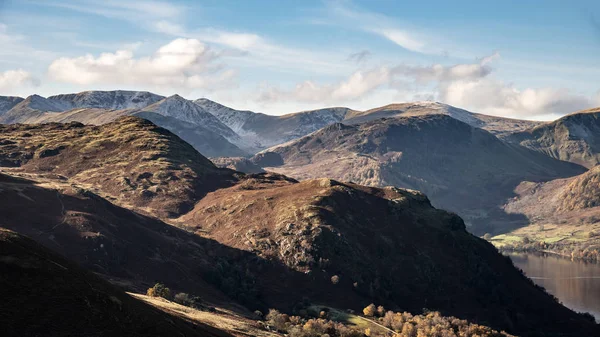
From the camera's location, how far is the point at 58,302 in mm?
47969

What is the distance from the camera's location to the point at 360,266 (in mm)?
Answer: 172125

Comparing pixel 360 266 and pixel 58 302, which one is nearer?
pixel 58 302

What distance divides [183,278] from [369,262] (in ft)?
207

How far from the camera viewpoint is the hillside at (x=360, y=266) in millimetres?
160750

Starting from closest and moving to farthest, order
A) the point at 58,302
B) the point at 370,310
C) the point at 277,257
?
the point at 58,302 < the point at 370,310 < the point at 277,257

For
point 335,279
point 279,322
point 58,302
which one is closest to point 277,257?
point 335,279

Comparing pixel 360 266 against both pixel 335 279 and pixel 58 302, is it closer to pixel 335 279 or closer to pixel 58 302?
pixel 335 279

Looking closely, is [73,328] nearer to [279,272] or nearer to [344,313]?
[344,313]

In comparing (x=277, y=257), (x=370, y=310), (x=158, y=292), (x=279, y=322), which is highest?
(x=277, y=257)

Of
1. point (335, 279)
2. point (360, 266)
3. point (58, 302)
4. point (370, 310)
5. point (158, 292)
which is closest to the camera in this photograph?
point (58, 302)

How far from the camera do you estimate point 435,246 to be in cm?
19800

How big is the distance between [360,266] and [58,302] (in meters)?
132

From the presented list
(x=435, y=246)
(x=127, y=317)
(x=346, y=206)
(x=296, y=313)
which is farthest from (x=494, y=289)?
(x=127, y=317)

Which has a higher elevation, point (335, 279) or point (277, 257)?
point (277, 257)
